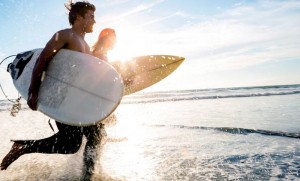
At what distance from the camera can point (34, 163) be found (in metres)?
5.07

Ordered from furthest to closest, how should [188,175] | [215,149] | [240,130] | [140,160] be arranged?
1. [240,130]
2. [215,149]
3. [140,160]
4. [188,175]

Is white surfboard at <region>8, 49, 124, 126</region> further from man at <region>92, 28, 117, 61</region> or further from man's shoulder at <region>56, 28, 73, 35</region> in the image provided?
man at <region>92, 28, 117, 61</region>

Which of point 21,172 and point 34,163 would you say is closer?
point 21,172


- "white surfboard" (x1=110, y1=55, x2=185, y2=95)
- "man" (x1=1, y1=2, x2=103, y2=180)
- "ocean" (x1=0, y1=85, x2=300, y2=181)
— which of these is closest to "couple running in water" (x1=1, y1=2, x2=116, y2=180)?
"man" (x1=1, y1=2, x2=103, y2=180)

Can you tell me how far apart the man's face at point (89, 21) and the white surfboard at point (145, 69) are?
2.47 m

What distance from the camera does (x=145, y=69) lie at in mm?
7082

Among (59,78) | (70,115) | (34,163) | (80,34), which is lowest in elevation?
(34,163)

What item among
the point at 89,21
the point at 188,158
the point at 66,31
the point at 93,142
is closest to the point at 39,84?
the point at 66,31

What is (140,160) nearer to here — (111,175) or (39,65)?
(111,175)

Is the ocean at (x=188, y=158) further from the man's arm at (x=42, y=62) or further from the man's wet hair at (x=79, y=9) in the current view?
the man's wet hair at (x=79, y=9)

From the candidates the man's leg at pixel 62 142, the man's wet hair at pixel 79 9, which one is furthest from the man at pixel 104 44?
the man's leg at pixel 62 142

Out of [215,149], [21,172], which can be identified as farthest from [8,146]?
[215,149]

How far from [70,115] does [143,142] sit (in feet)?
9.53

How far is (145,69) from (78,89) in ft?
10.7
